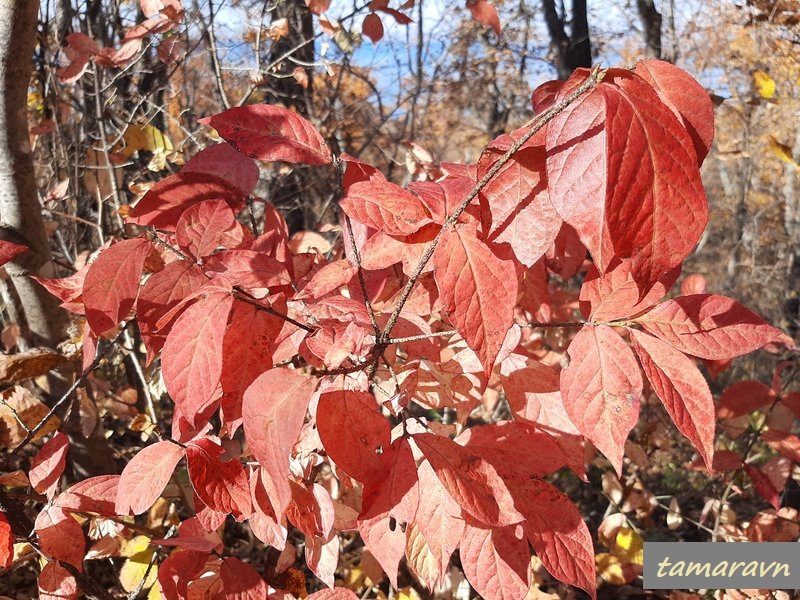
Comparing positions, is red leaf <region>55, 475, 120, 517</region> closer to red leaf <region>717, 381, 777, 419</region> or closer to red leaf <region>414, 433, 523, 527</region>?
red leaf <region>414, 433, 523, 527</region>

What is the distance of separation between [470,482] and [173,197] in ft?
2.33

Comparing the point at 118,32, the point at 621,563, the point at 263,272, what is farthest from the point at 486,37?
the point at 263,272

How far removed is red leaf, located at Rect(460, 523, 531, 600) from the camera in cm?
88

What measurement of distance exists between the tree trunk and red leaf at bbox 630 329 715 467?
4.53 ft

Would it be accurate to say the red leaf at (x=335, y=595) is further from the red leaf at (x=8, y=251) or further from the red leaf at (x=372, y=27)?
the red leaf at (x=372, y=27)

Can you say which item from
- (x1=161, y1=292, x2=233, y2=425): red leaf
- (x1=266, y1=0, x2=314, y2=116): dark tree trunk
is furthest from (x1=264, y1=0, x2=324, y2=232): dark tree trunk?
(x1=161, y1=292, x2=233, y2=425): red leaf

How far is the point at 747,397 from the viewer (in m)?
1.73

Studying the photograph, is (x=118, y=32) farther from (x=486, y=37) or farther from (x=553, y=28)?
(x=486, y=37)

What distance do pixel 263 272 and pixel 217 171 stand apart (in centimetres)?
25

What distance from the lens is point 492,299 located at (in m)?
0.70

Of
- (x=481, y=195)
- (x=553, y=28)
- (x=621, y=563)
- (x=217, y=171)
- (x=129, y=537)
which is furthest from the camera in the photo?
(x=553, y=28)

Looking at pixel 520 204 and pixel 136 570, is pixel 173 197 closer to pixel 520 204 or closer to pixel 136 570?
pixel 520 204

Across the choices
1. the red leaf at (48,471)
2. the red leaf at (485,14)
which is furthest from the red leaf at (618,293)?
the red leaf at (485,14)

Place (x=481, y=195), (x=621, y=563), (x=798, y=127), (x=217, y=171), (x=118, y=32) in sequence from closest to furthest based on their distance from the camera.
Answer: (x=481, y=195) < (x=217, y=171) < (x=621, y=563) < (x=118, y=32) < (x=798, y=127)
